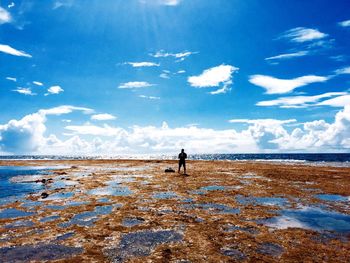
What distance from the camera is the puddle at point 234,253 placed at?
10.2 metres

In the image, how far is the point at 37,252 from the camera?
34.7ft

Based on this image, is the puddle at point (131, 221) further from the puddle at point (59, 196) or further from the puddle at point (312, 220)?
the puddle at point (59, 196)

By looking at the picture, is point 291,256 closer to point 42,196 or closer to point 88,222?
point 88,222

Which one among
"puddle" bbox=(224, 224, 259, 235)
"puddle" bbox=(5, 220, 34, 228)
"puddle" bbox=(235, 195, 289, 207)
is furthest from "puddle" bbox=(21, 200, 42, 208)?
"puddle" bbox=(235, 195, 289, 207)

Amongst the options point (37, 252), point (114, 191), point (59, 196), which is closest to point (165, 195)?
point (114, 191)

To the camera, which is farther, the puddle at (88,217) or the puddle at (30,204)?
the puddle at (30,204)

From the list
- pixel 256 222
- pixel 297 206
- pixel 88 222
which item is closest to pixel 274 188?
pixel 297 206

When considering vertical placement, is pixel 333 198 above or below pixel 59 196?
below

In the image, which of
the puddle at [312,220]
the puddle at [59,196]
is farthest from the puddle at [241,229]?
the puddle at [59,196]

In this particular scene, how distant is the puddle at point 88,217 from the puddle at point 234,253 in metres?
7.14

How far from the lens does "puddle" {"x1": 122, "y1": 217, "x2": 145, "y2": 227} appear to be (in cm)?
1442

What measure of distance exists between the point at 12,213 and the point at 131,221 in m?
7.83

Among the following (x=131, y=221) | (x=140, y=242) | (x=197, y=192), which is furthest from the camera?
(x=197, y=192)

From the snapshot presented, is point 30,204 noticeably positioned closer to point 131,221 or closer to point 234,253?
point 131,221
